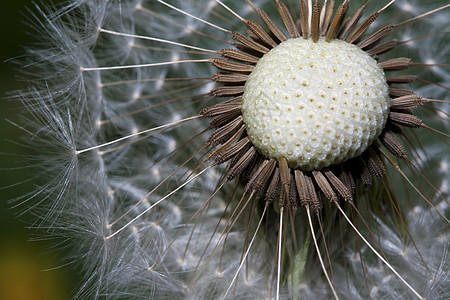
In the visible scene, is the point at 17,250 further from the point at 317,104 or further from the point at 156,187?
the point at 317,104

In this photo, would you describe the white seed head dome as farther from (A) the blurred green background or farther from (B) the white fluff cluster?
(A) the blurred green background

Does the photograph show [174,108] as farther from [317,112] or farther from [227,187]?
[317,112]

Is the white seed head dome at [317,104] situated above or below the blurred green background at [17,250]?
above

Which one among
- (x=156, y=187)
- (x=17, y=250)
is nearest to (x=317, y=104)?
(x=156, y=187)

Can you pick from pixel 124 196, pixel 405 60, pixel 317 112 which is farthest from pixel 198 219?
pixel 405 60

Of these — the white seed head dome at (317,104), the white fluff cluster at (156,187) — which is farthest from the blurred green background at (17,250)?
the white seed head dome at (317,104)

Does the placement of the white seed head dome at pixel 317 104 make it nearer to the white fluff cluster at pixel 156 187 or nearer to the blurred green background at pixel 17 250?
the white fluff cluster at pixel 156 187
